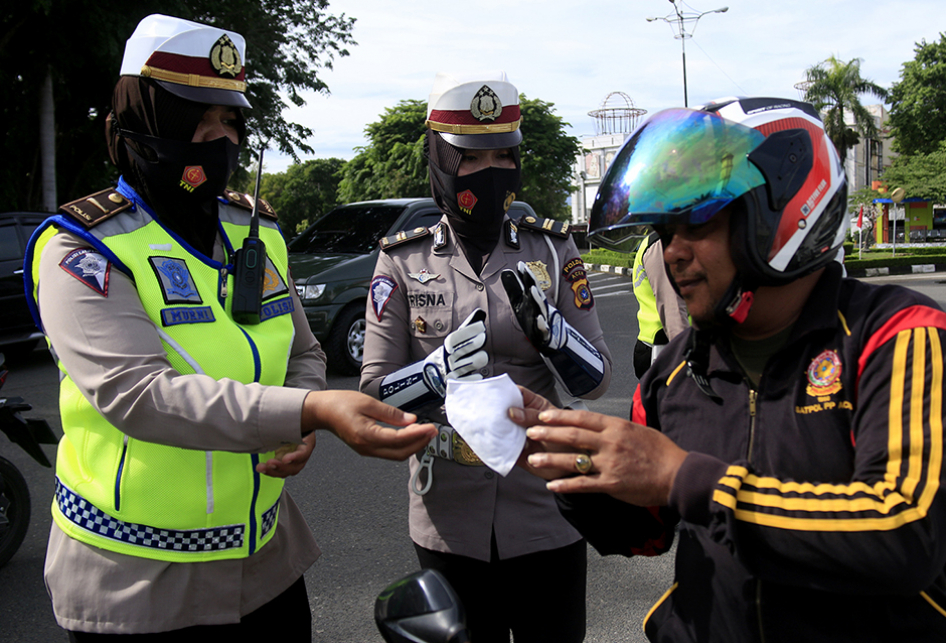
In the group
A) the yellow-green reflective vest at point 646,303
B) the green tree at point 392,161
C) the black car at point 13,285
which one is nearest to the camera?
the yellow-green reflective vest at point 646,303

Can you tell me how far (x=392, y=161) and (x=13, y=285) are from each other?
22.3 metres

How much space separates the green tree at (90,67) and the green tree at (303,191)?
29566mm

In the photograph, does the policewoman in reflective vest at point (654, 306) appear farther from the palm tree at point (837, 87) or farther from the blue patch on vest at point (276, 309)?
the palm tree at point (837, 87)

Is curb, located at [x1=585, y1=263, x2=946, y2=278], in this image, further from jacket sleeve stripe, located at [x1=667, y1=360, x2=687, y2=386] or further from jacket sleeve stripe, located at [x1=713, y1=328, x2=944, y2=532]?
jacket sleeve stripe, located at [x1=713, y1=328, x2=944, y2=532]

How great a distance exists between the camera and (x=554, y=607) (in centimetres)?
221

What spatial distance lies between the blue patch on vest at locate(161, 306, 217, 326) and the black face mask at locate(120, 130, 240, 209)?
1.09 ft

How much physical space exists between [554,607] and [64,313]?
1525 mm

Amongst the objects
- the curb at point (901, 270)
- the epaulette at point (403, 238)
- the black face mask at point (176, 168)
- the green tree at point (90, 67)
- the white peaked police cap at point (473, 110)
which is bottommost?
the curb at point (901, 270)

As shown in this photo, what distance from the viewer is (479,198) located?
2.41m

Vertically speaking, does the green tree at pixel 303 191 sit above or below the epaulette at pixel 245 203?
above

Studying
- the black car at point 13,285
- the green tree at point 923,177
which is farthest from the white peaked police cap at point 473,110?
the green tree at point 923,177

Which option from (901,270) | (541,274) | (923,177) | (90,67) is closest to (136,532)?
(541,274)

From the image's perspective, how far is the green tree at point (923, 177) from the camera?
31.1 meters

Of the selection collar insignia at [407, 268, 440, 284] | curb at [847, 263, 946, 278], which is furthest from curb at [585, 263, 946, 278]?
collar insignia at [407, 268, 440, 284]
